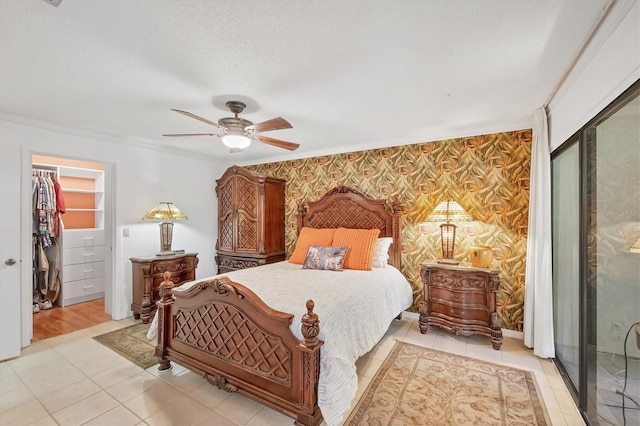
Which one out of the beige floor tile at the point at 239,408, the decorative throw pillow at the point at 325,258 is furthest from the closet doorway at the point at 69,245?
the decorative throw pillow at the point at 325,258

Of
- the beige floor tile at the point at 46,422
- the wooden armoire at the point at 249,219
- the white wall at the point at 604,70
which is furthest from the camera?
the wooden armoire at the point at 249,219

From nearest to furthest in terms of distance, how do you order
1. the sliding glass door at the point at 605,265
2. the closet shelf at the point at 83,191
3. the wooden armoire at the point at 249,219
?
1. the sliding glass door at the point at 605,265
2. the wooden armoire at the point at 249,219
3. the closet shelf at the point at 83,191

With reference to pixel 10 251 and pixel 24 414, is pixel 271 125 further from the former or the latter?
pixel 10 251

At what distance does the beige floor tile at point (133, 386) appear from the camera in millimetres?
2119

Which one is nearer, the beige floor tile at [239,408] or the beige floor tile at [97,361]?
the beige floor tile at [239,408]

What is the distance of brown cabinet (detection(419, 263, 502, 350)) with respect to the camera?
286 centimetres

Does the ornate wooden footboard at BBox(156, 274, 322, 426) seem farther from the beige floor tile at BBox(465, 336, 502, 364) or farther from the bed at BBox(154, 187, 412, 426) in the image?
the beige floor tile at BBox(465, 336, 502, 364)

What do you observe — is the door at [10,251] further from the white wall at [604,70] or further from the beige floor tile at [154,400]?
the white wall at [604,70]

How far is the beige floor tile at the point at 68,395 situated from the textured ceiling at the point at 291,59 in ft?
8.03

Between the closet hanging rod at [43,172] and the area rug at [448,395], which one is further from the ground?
the closet hanging rod at [43,172]

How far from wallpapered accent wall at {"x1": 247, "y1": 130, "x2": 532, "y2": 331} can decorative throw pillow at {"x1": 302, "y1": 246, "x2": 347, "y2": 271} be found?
3.23ft

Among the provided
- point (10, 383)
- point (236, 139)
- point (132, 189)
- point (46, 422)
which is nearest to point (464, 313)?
point (236, 139)

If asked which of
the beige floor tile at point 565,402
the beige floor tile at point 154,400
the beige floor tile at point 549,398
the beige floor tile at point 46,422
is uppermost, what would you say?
the beige floor tile at point 565,402

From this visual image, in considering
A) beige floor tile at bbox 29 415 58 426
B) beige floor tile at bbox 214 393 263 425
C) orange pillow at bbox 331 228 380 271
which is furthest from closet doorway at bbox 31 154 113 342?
orange pillow at bbox 331 228 380 271
